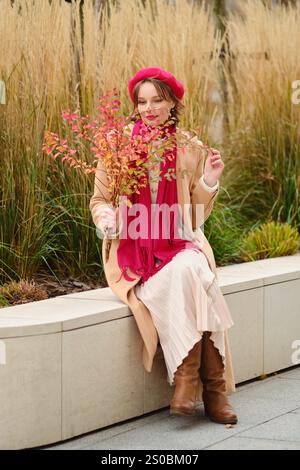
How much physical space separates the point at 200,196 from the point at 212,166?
15 centimetres

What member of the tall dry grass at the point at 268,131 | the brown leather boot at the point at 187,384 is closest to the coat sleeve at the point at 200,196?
the brown leather boot at the point at 187,384

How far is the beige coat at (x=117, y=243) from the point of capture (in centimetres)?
436

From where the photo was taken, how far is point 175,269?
170 inches

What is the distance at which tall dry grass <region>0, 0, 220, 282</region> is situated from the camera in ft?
16.5

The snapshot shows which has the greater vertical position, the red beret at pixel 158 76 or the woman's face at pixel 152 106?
the red beret at pixel 158 76

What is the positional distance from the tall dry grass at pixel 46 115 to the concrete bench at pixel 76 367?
0.48 m

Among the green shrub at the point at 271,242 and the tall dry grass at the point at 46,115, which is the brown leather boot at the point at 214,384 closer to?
the tall dry grass at the point at 46,115

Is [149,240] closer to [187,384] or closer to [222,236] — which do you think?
[187,384]

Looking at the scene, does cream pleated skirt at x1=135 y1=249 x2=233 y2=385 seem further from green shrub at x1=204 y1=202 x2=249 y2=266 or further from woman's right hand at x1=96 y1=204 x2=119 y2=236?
green shrub at x1=204 y1=202 x2=249 y2=266

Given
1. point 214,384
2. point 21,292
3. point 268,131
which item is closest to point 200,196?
point 214,384

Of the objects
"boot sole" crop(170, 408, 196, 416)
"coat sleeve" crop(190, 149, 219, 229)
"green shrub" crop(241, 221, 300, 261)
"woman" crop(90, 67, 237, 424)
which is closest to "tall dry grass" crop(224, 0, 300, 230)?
"green shrub" crop(241, 221, 300, 261)

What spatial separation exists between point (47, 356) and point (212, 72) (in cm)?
311

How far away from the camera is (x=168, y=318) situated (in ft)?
14.2

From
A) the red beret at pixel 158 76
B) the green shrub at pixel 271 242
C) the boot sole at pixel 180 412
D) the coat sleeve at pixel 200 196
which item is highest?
the red beret at pixel 158 76
